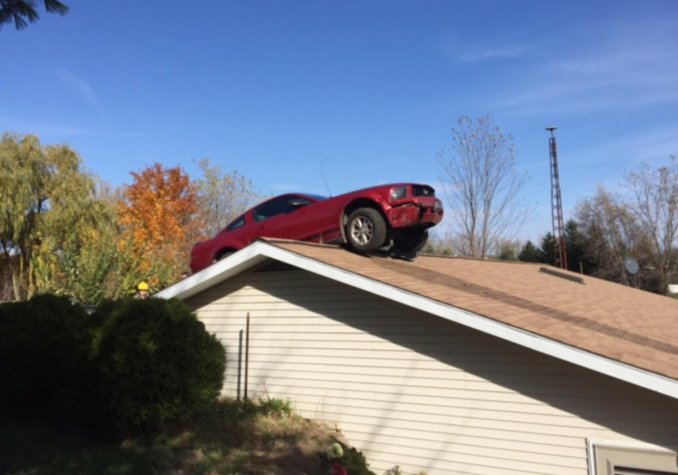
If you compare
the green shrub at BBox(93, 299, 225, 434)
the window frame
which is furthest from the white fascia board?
the window frame

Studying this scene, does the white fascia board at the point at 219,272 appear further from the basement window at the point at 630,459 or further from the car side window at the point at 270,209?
the basement window at the point at 630,459

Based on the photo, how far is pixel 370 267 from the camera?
26.5 feet

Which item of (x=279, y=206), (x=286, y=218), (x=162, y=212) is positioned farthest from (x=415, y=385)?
(x=162, y=212)

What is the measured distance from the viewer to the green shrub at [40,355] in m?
8.53

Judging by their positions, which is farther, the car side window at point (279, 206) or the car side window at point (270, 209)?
the car side window at point (270, 209)

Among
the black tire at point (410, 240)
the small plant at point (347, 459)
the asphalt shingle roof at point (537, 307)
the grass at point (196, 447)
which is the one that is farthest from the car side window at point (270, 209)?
the small plant at point (347, 459)

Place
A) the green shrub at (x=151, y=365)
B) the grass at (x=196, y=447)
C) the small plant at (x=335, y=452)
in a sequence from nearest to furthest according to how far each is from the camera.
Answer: the grass at (x=196, y=447) < the green shrub at (x=151, y=365) < the small plant at (x=335, y=452)

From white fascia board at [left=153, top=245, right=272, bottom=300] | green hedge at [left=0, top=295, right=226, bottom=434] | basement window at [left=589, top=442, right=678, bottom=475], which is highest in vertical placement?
white fascia board at [left=153, top=245, right=272, bottom=300]

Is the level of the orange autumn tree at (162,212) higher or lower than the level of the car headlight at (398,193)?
higher

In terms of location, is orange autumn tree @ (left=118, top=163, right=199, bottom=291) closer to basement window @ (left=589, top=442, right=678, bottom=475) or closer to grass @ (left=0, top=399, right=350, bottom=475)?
grass @ (left=0, top=399, right=350, bottom=475)

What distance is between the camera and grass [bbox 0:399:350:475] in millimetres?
6629

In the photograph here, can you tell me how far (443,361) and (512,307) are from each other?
3.91 feet

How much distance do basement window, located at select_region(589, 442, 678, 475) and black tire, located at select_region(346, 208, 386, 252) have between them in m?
4.28

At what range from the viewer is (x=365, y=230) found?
913 cm
